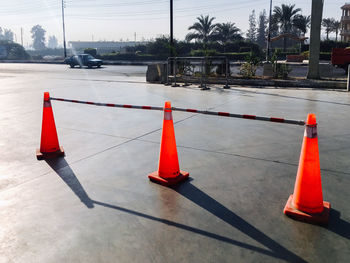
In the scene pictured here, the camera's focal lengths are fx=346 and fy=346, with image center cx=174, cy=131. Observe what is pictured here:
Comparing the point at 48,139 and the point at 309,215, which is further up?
the point at 48,139

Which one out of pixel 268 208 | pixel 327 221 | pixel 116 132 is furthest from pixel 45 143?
pixel 327 221

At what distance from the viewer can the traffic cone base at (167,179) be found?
4163 millimetres

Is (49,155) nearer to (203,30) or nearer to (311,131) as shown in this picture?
(311,131)

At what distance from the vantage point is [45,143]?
5.30 metres

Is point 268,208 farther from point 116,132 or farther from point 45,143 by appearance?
point 116,132

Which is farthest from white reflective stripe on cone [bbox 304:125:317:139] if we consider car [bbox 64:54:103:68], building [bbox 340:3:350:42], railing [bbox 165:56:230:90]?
building [bbox 340:3:350:42]

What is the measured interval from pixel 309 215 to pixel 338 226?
Result: 26 cm

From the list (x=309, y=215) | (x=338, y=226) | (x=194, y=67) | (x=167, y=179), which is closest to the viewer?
(x=338, y=226)

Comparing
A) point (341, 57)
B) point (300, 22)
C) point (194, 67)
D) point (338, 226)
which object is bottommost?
point (338, 226)

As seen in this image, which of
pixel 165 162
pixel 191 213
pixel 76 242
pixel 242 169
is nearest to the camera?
pixel 76 242

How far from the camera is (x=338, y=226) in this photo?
10.4 feet

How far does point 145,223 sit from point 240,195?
118 cm

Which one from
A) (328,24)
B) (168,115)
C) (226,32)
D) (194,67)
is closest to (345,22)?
(328,24)

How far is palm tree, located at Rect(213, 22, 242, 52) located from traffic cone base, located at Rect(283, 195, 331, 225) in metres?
59.1
